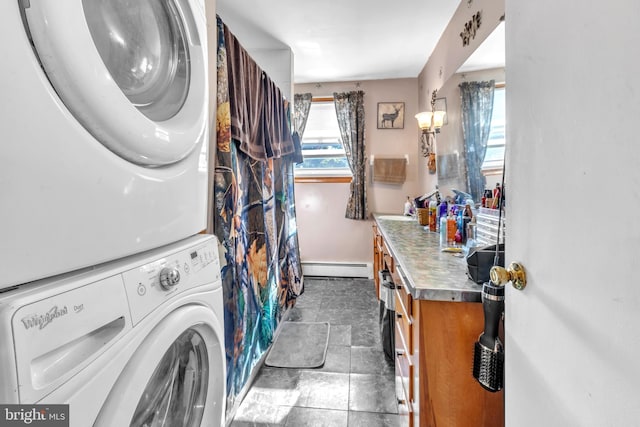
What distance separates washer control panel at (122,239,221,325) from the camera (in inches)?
21.7

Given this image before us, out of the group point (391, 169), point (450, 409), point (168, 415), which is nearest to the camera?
point (168, 415)

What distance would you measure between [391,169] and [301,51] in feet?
5.36

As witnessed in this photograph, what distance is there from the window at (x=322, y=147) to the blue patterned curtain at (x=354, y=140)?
0.42ft

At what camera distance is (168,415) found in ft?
2.44

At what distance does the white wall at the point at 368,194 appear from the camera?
3.66 meters

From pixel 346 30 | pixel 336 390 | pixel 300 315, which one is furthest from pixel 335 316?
pixel 346 30

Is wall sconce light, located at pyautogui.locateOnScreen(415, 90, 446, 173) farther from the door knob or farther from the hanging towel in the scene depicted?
the door knob

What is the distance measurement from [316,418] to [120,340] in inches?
51.5

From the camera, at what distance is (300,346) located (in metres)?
2.15

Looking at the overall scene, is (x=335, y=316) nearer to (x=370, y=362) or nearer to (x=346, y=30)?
(x=370, y=362)

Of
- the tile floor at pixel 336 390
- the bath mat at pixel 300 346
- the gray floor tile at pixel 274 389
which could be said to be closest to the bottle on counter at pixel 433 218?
the tile floor at pixel 336 390

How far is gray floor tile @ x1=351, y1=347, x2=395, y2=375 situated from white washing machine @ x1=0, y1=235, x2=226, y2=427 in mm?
1248

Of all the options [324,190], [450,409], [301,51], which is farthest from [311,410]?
[301,51]

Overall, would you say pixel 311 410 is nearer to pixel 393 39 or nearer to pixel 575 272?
pixel 575 272
